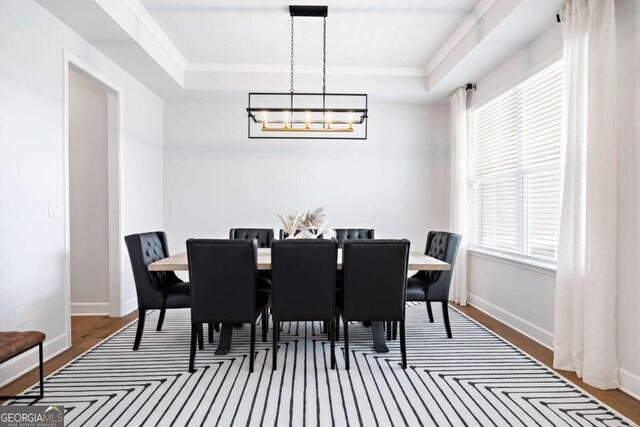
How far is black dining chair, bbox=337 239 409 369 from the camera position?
2449 millimetres

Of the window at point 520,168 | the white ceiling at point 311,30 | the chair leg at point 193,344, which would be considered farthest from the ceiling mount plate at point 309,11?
the chair leg at point 193,344

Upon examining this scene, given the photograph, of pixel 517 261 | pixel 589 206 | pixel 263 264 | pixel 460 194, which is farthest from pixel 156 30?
pixel 517 261

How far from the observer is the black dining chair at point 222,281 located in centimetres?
238

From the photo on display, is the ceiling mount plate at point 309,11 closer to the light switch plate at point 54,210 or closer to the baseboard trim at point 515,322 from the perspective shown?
the light switch plate at point 54,210

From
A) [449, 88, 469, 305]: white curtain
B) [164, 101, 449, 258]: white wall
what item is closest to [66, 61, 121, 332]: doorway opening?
[164, 101, 449, 258]: white wall

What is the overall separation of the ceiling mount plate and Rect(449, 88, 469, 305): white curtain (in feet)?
6.89

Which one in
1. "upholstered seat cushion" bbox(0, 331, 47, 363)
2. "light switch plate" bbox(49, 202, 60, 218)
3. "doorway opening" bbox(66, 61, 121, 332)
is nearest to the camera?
"upholstered seat cushion" bbox(0, 331, 47, 363)

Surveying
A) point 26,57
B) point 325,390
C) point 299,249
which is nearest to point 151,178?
point 26,57

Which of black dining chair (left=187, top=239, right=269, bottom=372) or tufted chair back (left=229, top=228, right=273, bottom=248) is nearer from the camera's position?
black dining chair (left=187, top=239, right=269, bottom=372)

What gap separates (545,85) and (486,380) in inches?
96.4

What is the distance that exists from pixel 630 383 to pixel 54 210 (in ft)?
13.3

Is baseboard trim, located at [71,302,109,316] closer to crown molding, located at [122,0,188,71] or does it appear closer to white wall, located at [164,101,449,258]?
white wall, located at [164,101,449,258]

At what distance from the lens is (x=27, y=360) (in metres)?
2.51

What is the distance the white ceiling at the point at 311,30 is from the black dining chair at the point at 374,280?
6.92 feet
